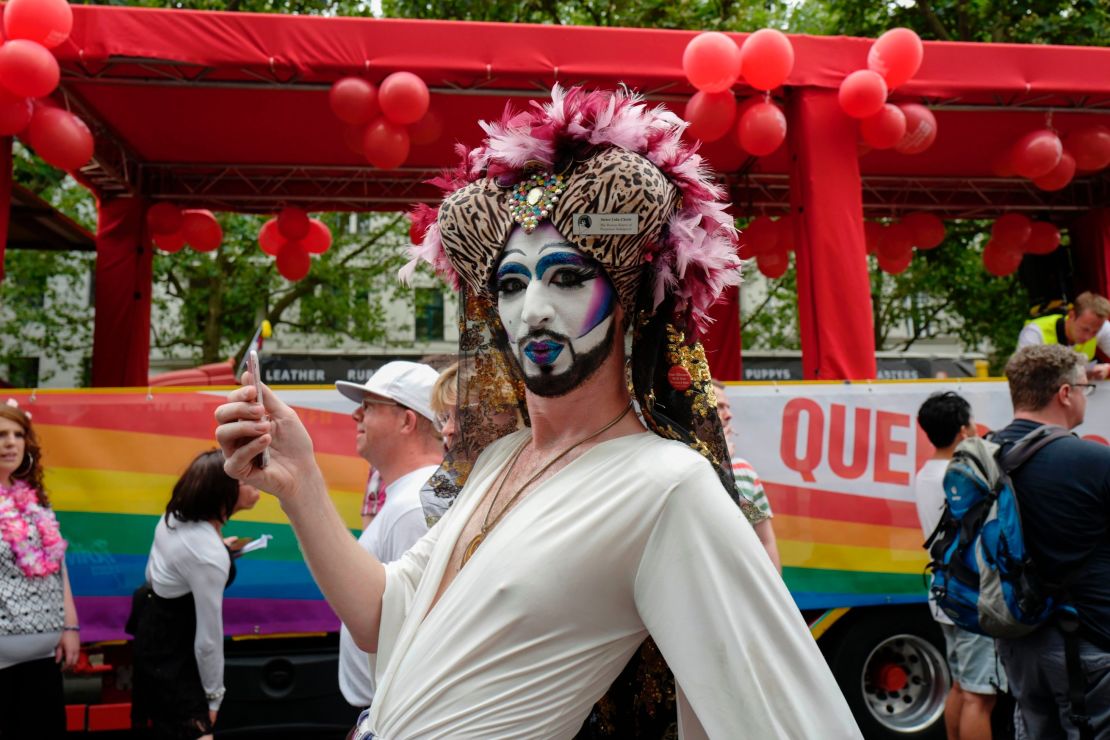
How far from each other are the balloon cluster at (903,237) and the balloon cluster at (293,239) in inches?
250

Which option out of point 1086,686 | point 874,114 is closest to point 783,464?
point 1086,686

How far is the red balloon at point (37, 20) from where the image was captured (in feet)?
20.1

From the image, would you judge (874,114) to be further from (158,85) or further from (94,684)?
(94,684)

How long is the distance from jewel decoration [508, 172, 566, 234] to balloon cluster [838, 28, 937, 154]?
6.19 meters

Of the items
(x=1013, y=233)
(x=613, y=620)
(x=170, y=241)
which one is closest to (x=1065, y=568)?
(x=613, y=620)

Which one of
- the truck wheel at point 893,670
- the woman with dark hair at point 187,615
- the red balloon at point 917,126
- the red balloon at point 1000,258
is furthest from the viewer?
the red balloon at point 1000,258

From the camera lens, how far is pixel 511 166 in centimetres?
167

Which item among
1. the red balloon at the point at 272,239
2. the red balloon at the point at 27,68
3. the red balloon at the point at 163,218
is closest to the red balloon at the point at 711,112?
the red balloon at the point at 27,68

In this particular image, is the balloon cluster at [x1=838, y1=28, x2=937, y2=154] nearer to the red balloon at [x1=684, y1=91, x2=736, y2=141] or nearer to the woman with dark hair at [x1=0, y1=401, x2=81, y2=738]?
the red balloon at [x1=684, y1=91, x2=736, y2=141]

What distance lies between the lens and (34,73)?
6.11 metres

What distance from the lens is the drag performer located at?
4.48 feet

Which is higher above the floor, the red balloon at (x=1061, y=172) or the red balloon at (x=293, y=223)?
the red balloon at (x=293, y=223)

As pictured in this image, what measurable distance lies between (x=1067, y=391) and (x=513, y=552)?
296 centimetres

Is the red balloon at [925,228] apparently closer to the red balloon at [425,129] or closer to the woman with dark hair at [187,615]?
the red balloon at [425,129]
